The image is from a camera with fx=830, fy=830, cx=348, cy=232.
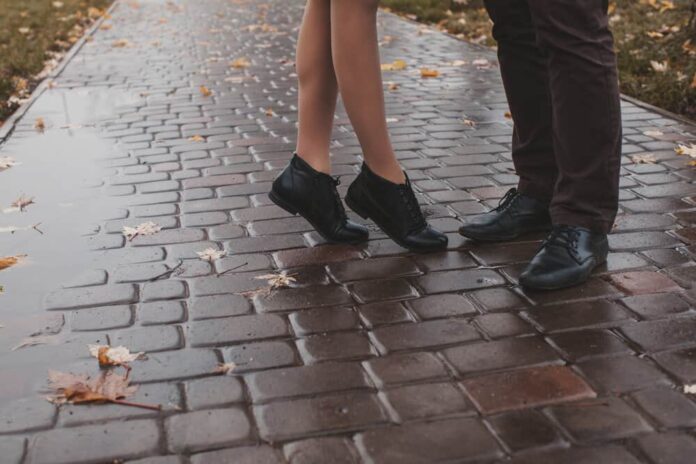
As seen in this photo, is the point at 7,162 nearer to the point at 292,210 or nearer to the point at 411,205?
the point at 292,210

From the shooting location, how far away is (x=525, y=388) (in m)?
2.03

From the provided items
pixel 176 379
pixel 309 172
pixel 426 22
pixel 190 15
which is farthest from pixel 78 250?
pixel 190 15

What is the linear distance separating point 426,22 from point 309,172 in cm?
739

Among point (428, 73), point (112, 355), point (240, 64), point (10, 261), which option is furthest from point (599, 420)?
point (240, 64)

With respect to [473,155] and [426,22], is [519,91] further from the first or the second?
[426,22]

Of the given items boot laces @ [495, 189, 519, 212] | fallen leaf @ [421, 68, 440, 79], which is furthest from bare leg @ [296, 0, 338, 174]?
fallen leaf @ [421, 68, 440, 79]

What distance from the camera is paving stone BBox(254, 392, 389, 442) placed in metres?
1.89

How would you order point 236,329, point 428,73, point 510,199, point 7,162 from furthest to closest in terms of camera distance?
1. point 428,73
2. point 7,162
3. point 510,199
4. point 236,329

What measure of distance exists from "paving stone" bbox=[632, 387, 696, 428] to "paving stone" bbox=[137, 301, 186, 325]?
131cm

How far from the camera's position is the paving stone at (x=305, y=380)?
2053 mm

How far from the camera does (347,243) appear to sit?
301cm

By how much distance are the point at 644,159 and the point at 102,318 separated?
2.68m

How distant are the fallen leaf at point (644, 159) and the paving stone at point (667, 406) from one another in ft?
7.07

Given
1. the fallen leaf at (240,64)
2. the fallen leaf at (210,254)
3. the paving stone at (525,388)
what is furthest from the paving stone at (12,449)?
the fallen leaf at (240,64)
